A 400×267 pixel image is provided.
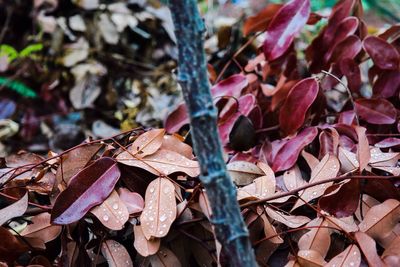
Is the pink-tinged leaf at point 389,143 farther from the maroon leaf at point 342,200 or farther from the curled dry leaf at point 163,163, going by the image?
the curled dry leaf at point 163,163

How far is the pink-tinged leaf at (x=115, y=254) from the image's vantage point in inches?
26.5

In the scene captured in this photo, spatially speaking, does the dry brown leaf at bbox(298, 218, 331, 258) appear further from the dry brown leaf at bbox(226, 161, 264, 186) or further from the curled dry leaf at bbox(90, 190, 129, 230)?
the curled dry leaf at bbox(90, 190, 129, 230)

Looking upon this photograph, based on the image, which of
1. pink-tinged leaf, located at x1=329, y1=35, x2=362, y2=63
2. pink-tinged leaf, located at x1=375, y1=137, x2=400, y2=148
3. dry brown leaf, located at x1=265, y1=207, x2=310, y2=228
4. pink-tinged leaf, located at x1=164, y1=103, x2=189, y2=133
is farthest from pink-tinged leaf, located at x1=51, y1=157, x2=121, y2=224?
pink-tinged leaf, located at x1=329, y1=35, x2=362, y2=63

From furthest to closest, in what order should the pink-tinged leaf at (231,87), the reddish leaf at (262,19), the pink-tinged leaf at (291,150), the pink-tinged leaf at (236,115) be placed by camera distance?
the reddish leaf at (262,19), the pink-tinged leaf at (231,87), the pink-tinged leaf at (236,115), the pink-tinged leaf at (291,150)

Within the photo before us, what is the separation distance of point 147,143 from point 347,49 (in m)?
0.56

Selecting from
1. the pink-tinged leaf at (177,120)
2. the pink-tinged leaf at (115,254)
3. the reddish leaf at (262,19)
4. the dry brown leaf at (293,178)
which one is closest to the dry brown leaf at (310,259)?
the dry brown leaf at (293,178)

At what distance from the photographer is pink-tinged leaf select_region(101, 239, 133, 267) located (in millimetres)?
674

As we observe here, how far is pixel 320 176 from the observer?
2.43 ft

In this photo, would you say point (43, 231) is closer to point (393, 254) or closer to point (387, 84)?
point (393, 254)

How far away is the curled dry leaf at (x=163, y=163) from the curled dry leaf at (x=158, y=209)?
22 millimetres

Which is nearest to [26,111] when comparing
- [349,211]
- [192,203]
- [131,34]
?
[131,34]

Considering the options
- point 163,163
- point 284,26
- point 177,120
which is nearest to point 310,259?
point 163,163

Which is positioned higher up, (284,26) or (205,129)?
(205,129)

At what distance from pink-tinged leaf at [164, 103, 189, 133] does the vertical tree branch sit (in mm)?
586
